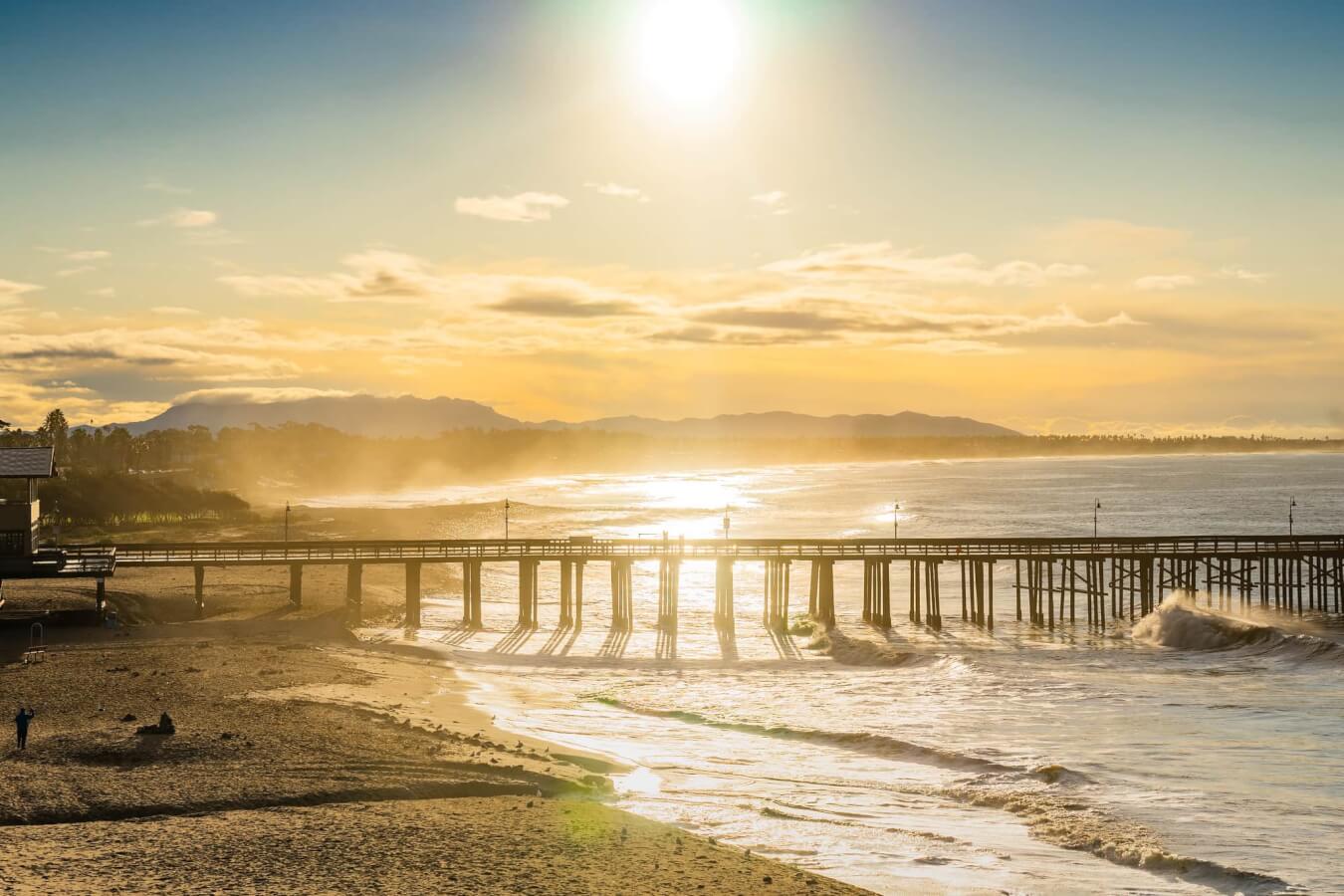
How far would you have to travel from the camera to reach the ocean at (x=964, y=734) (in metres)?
19.7

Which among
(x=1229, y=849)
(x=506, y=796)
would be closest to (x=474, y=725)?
(x=506, y=796)

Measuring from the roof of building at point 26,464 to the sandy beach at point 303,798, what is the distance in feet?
27.3

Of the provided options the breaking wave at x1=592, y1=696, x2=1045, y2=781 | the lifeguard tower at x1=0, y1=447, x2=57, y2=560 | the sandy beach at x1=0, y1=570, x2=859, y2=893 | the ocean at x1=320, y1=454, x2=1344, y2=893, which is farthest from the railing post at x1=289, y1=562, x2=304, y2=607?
the breaking wave at x1=592, y1=696, x2=1045, y2=781

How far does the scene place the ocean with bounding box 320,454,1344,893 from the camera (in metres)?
19.7

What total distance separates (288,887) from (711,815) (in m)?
7.94

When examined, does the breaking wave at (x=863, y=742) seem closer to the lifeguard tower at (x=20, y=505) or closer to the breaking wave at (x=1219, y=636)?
the breaking wave at (x=1219, y=636)

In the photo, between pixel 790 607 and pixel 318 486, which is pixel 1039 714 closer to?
pixel 790 607

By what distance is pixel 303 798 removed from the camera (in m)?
20.3

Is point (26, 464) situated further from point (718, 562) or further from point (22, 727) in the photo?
point (718, 562)

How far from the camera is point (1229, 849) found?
784 inches

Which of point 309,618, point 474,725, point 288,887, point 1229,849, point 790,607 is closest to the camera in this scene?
point 288,887

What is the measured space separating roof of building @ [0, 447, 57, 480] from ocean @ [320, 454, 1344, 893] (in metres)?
15.2

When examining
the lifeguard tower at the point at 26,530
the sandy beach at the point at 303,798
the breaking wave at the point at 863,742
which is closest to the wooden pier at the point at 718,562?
the lifeguard tower at the point at 26,530

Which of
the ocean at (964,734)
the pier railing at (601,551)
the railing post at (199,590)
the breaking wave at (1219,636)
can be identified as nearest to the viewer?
the ocean at (964,734)
